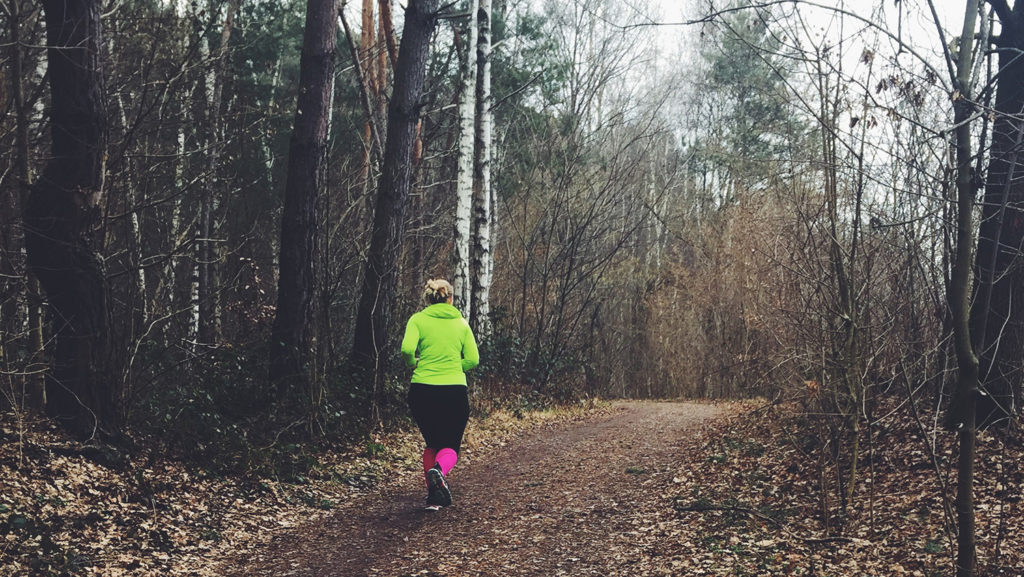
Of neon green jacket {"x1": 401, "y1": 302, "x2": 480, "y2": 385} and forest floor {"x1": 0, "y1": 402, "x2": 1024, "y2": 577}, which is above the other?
neon green jacket {"x1": 401, "y1": 302, "x2": 480, "y2": 385}

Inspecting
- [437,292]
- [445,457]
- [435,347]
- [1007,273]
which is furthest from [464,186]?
[1007,273]

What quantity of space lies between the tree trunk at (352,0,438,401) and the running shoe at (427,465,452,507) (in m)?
3.53

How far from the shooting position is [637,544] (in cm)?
644

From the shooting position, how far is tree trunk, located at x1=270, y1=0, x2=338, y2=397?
383 inches

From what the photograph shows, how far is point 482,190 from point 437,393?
24.1 ft

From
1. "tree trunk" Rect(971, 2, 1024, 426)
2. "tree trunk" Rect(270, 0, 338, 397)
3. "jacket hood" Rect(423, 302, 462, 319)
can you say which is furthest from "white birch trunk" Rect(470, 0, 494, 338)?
"tree trunk" Rect(971, 2, 1024, 426)

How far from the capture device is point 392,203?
1134cm

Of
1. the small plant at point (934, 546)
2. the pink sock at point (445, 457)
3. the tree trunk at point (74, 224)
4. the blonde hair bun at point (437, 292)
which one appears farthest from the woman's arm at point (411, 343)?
the small plant at point (934, 546)

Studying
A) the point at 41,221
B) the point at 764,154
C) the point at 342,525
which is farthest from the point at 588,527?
the point at 764,154

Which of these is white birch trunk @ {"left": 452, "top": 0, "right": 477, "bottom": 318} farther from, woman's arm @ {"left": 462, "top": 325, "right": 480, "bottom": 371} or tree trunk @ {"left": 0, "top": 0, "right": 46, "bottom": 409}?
tree trunk @ {"left": 0, "top": 0, "right": 46, "bottom": 409}

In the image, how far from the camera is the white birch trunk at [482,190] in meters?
14.0

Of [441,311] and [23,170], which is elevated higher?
[23,170]

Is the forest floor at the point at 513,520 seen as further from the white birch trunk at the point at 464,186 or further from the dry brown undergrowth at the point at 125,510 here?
the white birch trunk at the point at 464,186

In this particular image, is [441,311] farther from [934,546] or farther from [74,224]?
[934,546]
